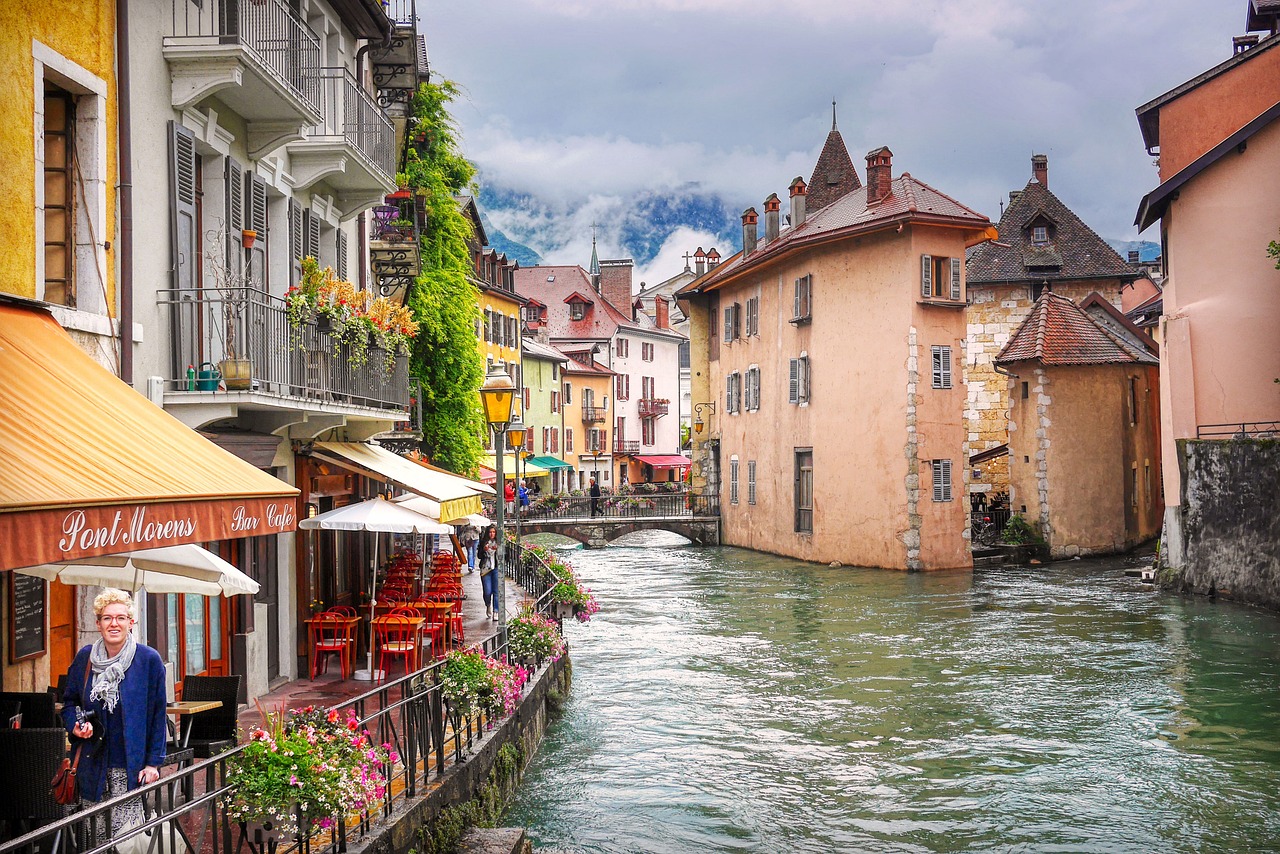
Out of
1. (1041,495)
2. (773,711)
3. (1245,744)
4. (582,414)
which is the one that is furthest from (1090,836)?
(582,414)

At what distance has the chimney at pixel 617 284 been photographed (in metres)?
79.1

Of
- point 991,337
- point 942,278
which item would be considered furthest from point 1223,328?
point 991,337

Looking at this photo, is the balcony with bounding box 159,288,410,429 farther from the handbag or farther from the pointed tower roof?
the pointed tower roof

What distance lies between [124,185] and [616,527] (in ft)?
118

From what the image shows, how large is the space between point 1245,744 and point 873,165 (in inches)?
1012

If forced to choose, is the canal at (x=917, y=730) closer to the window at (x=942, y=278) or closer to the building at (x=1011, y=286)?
the window at (x=942, y=278)

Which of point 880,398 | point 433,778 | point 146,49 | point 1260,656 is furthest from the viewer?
point 880,398

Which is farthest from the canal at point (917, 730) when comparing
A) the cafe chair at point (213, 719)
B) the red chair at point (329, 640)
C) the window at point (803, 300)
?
the window at point (803, 300)

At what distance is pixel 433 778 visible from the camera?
935cm

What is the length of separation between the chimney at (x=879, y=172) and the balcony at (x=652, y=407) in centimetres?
4208

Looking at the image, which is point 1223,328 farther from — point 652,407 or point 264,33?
point 652,407

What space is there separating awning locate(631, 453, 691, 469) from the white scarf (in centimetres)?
7105

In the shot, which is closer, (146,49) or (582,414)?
(146,49)

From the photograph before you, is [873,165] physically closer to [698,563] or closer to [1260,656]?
[698,563]
